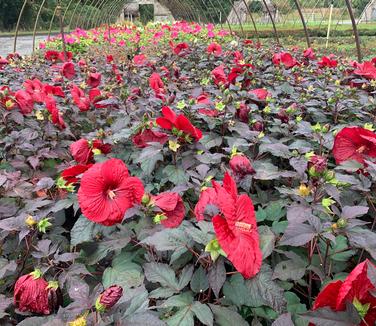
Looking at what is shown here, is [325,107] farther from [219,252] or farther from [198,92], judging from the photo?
[219,252]

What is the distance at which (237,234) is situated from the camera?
0.64 metres

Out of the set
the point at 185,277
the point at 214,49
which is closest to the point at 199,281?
the point at 185,277

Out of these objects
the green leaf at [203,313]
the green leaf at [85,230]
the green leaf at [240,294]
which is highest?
the green leaf at [85,230]

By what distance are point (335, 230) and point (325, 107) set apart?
107cm

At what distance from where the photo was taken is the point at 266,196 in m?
1.09

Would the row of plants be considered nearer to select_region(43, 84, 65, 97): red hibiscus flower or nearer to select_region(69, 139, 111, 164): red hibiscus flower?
select_region(69, 139, 111, 164): red hibiscus flower

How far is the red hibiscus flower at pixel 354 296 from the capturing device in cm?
56

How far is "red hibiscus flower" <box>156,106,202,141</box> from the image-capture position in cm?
104

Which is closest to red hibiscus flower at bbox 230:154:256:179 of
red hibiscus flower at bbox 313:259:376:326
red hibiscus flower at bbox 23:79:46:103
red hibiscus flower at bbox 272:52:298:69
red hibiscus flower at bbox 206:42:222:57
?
red hibiscus flower at bbox 313:259:376:326

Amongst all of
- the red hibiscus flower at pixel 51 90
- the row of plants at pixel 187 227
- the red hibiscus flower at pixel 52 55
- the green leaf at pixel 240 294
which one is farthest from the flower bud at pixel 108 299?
the red hibiscus flower at pixel 52 55

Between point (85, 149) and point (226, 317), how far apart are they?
2.17 ft

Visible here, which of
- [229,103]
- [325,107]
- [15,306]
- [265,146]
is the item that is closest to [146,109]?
[229,103]

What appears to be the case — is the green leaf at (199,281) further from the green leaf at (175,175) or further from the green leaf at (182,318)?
the green leaf at (175,175)

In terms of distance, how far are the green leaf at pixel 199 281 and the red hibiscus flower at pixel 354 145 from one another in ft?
1.51
